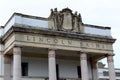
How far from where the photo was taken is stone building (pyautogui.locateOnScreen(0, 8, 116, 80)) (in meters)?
29.8

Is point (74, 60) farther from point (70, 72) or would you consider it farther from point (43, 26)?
point (43, 26)

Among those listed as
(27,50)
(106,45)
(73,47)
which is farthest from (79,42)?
(27,50)

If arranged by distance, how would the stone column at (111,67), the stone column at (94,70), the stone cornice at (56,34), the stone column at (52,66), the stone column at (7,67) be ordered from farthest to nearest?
the stone column at (94,70), the stone column at (111,67), the stone column at (7,67), the stone column at (52,66), the stone cornice at (56,34)

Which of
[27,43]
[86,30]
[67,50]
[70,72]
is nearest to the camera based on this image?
[27,43]

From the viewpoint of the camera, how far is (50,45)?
3070 cm

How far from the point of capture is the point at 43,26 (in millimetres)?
31344

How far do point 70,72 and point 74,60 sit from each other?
172 centimetres

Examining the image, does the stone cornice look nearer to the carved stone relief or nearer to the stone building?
the stone building

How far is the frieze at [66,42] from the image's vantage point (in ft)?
98.8

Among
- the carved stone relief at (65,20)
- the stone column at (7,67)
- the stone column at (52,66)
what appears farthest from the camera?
the carved stone relief at (65,20)

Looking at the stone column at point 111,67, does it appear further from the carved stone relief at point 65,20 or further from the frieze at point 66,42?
the carved stone relief at point 65,20

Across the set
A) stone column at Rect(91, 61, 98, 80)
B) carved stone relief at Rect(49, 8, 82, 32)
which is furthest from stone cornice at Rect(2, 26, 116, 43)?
stone column at Rect(91, 61, 98, 80)

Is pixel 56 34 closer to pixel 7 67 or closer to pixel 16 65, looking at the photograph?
pixel 16 65

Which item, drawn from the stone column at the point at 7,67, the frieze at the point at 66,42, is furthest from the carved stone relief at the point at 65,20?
the stone column at the point at 7,67
